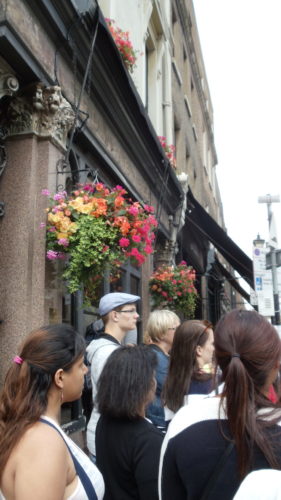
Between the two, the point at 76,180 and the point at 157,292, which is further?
the point at 157,292

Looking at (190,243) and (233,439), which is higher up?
(190,243)

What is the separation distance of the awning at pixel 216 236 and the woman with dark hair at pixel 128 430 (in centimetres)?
932

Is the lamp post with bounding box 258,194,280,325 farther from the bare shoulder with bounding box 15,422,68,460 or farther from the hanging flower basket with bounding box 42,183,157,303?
the bare shoulder with bounding box 15,422,68,460

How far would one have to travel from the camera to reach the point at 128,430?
218 cm

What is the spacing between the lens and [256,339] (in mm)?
1584

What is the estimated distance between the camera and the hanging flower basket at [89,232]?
3.99m

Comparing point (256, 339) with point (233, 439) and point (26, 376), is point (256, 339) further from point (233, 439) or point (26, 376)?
point (26, 376)

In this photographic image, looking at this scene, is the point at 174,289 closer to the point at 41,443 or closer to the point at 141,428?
the point at 141,428

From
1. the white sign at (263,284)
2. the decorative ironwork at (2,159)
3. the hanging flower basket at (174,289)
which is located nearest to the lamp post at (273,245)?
the white sign at (263,284)

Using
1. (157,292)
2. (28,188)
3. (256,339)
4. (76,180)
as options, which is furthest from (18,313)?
(157,292)

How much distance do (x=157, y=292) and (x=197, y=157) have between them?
34.1ft

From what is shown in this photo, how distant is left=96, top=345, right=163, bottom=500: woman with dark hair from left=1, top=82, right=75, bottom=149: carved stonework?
2.66 metres

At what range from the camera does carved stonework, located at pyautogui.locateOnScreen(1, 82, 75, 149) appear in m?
4.29

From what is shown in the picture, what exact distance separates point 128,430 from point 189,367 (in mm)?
943
